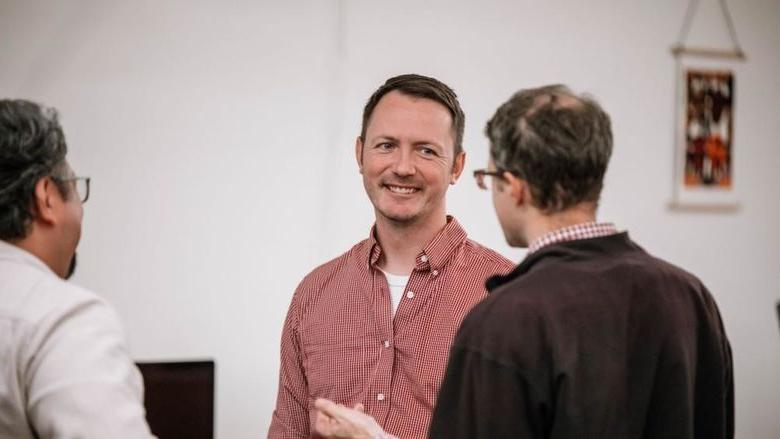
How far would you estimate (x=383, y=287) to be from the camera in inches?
83.1

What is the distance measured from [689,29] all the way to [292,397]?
2.66 meters

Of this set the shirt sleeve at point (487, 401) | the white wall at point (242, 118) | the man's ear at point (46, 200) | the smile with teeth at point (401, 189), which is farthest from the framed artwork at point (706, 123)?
the man's ear at point (46, 200)

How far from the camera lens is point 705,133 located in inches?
150

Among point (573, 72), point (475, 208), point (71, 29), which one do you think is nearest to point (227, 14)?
point (71, 29)

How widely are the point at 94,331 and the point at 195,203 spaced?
1.93m

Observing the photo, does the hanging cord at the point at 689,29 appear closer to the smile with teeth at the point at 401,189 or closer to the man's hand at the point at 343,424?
the smile with teeth at the point at 401,189

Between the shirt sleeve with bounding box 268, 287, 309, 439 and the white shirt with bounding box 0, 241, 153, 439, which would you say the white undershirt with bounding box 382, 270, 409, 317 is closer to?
the shirt sleeve with bounding box 268, 287, 309, 439

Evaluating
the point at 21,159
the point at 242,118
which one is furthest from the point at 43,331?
the point at 242,118

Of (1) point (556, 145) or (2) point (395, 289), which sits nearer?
(1) point (556, 145)

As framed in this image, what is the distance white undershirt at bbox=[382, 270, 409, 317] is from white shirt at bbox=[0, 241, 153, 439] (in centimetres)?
90

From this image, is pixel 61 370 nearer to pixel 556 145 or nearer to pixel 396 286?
pixel 556 145

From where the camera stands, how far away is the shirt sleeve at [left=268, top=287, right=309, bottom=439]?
2.12m

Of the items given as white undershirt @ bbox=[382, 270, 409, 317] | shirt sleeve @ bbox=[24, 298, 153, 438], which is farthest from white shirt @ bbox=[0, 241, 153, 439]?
white undershirt @ bbox=[382, 270, 409, 317]

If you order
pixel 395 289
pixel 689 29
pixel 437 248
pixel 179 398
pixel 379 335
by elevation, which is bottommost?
pixel 179 398
